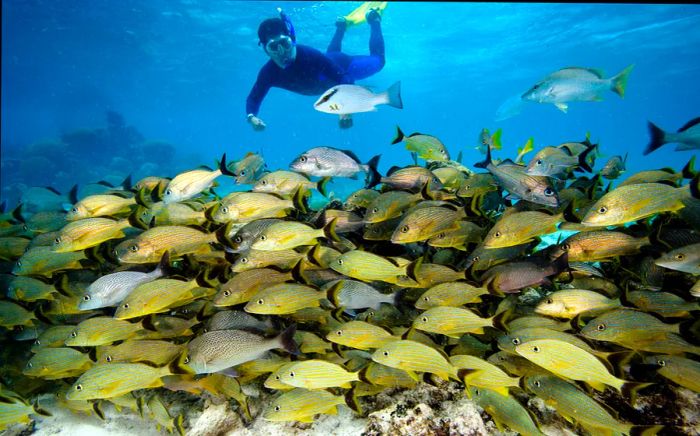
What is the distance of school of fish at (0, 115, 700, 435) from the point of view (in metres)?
2.42

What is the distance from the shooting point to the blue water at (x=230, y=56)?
34594 millimetres

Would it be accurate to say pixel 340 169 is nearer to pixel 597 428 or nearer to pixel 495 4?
pixel 597 428

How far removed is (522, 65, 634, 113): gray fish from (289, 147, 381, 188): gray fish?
409 cm

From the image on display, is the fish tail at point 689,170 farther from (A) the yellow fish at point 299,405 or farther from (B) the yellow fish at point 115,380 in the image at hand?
(B) the yellow fish at point 115,380

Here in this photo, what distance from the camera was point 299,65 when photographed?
11.9 metres

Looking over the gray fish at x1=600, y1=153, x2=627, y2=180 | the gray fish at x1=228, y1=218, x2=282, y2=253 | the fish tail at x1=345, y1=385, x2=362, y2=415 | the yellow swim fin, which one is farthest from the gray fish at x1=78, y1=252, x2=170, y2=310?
the yellow swim fin

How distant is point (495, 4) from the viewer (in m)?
36.6

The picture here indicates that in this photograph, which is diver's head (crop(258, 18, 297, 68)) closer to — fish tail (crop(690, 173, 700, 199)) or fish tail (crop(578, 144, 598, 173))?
fish tail (crop(578, 144, 598, 173))

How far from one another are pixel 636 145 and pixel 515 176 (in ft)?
594

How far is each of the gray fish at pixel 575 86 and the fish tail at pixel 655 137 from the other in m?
2.21

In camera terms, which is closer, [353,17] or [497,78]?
[353,17]

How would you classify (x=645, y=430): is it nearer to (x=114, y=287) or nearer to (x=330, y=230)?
(x=330, y=230)

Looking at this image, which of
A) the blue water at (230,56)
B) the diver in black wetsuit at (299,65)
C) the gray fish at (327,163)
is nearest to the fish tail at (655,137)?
the gray fish at (327,163)

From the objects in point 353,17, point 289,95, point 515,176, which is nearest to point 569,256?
point 515,176
